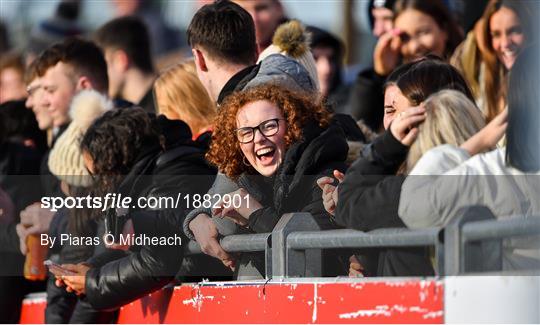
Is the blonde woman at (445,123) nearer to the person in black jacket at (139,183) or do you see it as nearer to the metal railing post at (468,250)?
the metal railing post at (468,250)

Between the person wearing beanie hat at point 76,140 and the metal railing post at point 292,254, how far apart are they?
163 centimetres

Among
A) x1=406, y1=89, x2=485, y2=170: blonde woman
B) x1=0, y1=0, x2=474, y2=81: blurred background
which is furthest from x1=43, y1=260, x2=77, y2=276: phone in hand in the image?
x1=0, y1=0, x2=474, y2=81: blurred background

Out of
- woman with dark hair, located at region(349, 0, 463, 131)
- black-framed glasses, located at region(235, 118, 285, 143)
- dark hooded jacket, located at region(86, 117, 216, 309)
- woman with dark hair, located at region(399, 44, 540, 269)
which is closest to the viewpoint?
woman with dark hair, located at region(399, 44, 540, 269)

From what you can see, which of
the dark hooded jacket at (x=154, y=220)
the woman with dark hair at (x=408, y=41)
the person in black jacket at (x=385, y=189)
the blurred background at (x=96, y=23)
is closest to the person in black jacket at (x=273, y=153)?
the dark hooded jacket at (x=154, y=220)

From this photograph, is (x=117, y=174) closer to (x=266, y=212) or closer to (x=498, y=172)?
(x=266, y=212)

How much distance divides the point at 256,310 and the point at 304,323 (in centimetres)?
38

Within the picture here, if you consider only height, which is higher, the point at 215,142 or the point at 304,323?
the point at 215,142

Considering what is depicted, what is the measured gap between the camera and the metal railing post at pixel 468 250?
14.6ft

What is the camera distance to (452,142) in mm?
4867

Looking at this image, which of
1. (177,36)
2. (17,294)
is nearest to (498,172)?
(17,294)

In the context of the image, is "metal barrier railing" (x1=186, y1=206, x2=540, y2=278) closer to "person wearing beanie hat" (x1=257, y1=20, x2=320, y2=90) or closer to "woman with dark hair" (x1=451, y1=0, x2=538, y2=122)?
"person wearing beanie hat" (x1=257, y1=20, x2=320, y2=90)

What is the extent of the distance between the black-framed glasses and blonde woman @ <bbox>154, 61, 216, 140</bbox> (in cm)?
137

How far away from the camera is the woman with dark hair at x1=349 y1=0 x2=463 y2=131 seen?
316 inches

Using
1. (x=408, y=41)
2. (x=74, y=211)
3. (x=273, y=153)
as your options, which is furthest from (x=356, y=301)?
(x=408, y=41)
